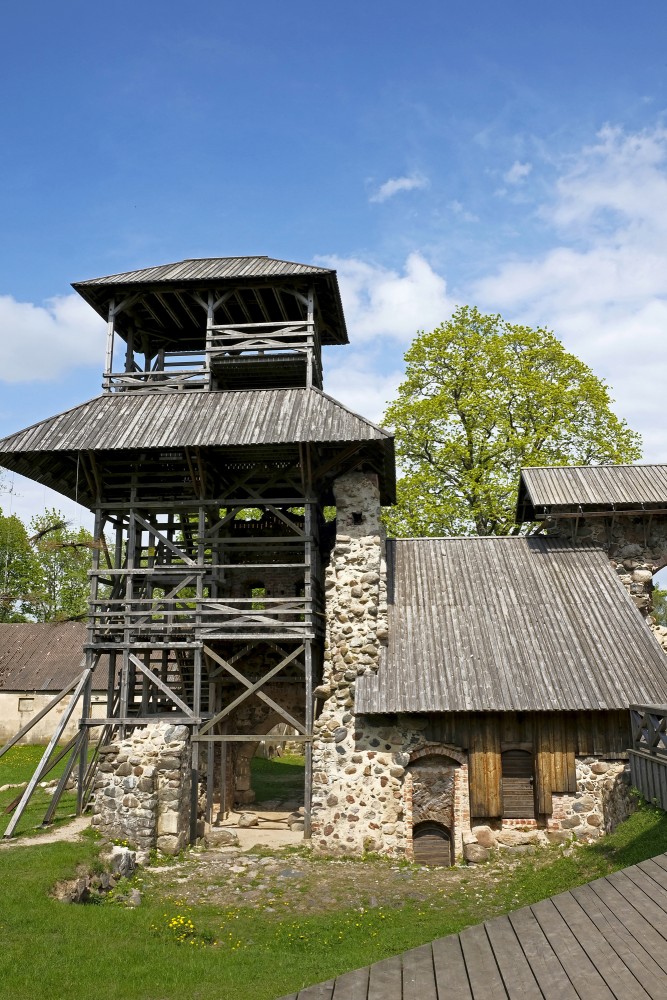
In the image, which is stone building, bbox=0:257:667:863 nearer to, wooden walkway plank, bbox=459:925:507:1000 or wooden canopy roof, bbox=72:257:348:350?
wooden canopy roof, bbox=72:257:348:350

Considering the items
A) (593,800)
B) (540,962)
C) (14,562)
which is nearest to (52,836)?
(593,800)

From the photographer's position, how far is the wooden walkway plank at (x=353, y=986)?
495cm

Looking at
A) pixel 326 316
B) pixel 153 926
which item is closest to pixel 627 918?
pixel 153 926

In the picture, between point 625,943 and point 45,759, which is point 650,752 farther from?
point 45,759

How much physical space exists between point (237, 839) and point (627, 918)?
35.5ft

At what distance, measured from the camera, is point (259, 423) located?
656 inches

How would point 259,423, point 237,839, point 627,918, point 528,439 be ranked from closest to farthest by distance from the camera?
1. point 627,918
2. point 237,839
3. point 259,423
4. point 528,439

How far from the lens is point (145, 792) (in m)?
14.1

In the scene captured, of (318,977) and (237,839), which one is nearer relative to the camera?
(318,977)

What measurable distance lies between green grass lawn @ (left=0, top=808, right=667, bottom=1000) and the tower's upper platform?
10950mm

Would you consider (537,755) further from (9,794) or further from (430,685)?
(9,794)

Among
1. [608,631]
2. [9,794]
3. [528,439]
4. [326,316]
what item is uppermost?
[326,316]

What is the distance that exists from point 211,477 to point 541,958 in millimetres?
13543

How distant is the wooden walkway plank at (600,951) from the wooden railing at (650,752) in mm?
6191
